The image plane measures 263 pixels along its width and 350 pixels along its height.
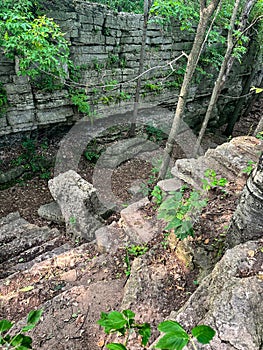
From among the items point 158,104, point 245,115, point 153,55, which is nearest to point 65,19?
point 153,55

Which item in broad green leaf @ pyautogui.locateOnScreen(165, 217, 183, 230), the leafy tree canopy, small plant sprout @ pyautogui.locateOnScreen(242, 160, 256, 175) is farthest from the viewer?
the leafy tree canopy

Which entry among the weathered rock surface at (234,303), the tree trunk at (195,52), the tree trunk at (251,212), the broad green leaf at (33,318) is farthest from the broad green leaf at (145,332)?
the tree trunk at (195,52)

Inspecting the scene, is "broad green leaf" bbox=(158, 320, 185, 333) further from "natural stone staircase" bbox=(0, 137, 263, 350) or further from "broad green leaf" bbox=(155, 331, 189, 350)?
"natural stone staircase" bbox=(0, 137, 263, 350)

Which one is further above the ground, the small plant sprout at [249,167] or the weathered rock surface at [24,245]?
the small plant sprout at [249,167]

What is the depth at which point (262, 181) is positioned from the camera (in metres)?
1.66

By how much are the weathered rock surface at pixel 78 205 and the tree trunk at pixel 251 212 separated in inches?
104

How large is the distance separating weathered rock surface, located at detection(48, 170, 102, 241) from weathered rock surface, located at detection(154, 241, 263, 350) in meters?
2.66

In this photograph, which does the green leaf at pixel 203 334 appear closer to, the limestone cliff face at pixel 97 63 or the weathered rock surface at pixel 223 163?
the weathered rock surface at pixel 223 163

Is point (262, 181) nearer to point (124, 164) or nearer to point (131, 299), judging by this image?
point (131, 299)

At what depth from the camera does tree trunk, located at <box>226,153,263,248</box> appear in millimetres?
1699

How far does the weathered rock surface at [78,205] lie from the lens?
4.11 meters

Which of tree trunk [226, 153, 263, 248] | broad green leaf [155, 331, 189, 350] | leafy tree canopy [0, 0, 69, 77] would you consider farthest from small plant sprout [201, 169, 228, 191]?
leafy tree canopy [0, 0, 69, 77]

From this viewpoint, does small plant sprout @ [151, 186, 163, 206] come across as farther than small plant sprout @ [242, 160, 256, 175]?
Yes

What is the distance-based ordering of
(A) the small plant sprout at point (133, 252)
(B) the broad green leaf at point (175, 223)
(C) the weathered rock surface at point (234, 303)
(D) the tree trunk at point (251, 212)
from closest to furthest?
1. (C) the weathered rock surface at point (234, 303)
2. (D) the tree trunk at point (251, 212)
3. (B) the broad green leaf at point (175, 223)
4. (A) the small plant sprout at point (133, 252)
